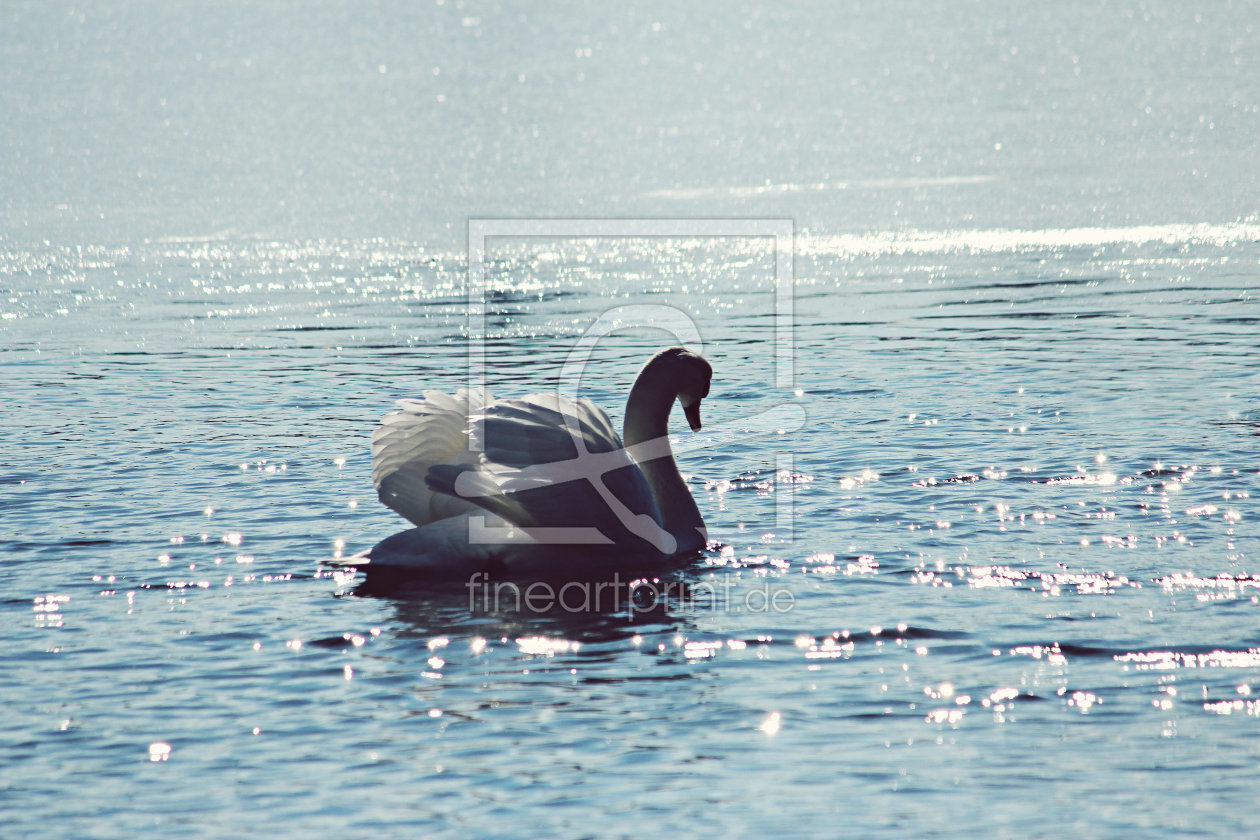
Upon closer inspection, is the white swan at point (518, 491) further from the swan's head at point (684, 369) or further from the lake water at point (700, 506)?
the swan's head at point (684, 369)

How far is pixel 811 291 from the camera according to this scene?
25594 mm

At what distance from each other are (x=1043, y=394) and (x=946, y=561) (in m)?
6.40

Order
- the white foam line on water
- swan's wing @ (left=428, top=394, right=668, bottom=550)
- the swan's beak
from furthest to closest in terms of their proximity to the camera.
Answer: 1. the white foam line on water
2. the swan's beak
3. swan's wing @ (left=428, top=394, right=668, bottom=550)

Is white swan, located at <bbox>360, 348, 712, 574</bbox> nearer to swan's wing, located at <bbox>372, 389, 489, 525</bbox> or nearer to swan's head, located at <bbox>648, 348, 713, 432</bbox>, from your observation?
swan's wing, located at <bbox>372, 389, 489, 525</bbox>

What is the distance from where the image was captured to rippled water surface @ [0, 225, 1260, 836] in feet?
24.0

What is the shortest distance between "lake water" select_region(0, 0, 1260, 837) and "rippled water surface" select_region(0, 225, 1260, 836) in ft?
0.12

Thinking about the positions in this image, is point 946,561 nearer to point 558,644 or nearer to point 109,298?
point 558,644

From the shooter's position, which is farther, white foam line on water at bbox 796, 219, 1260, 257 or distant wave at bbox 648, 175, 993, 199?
distant wave at bbox 648, 175, 993, 199

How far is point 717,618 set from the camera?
392 inches

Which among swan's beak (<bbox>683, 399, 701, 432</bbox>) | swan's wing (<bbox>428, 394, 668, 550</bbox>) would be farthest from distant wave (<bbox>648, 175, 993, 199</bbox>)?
swan's wing (<bbox>428, 394, 668, 550</bbox>)

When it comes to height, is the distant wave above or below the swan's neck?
above

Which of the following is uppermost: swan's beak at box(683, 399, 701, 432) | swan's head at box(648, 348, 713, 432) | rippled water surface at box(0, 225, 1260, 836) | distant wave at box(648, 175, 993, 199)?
distant wave at box(648, 175, 993, 199)

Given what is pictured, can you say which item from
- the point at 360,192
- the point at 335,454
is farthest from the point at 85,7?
the point at 335,454

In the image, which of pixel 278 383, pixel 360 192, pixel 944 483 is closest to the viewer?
pixel 944 483
